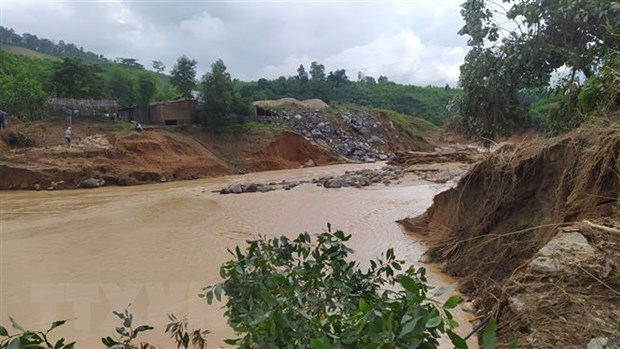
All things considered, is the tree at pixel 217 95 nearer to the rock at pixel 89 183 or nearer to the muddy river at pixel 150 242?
the rock at pixel 89 183

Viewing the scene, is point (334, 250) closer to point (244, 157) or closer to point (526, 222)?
point (526, 222)

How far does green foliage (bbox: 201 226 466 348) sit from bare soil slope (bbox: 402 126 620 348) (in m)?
1.41

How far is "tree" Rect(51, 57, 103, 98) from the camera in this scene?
96.2 feet

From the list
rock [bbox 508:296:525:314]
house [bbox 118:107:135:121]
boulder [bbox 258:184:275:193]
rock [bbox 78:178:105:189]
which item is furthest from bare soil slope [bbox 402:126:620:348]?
house [bbox 118:107:135:121]

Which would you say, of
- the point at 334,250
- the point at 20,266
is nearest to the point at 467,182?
the point at 334,250

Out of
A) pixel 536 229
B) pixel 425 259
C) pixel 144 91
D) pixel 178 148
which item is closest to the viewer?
pixel 536 229

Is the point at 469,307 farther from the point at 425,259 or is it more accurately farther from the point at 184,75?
the point at 184,75

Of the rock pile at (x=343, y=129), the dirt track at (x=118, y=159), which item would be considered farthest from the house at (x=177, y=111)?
the rock pile at (x=343, y=129)

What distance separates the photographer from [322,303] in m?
1.75

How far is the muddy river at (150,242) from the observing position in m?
5.17

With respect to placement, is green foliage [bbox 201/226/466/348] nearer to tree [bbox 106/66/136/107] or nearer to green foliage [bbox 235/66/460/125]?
tree [bbox 106/66/136/107]

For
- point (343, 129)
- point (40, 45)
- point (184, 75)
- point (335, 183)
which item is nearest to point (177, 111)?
point (184, 75)

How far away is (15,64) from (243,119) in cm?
2437

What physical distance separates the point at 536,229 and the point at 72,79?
32.9 metres
